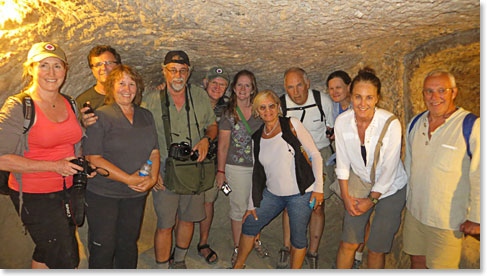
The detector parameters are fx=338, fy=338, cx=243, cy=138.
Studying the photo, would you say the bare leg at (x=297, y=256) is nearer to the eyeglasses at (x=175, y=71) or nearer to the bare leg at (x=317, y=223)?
the bare leg at (x=317, y=223)

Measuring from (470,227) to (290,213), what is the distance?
1263 millimetres

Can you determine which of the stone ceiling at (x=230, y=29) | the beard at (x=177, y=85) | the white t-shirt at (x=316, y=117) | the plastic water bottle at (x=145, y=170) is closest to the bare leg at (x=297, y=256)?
the white t-shirt at (x=316, y=117)

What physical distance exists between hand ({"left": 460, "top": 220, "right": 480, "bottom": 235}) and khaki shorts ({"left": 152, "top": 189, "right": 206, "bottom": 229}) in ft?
6.74

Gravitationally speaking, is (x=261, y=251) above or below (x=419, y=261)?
below

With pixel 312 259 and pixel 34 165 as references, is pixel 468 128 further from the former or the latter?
pixel 34 165

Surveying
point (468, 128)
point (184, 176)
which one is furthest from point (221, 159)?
point (468, 128)

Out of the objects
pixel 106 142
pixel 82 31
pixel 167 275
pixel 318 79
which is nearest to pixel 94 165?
pixel 106 142

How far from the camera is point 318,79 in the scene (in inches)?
169

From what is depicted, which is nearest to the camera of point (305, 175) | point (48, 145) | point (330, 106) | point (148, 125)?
point (48, 145)

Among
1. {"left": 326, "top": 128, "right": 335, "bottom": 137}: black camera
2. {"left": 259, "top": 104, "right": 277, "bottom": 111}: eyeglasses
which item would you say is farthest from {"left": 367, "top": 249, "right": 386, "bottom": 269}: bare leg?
{"left": 259, "top": 104, "right": 277, "bottom": 111}: eyeglasses

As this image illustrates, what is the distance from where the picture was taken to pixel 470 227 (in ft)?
7.37

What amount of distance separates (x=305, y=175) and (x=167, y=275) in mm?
1287

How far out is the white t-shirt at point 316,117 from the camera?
330cm

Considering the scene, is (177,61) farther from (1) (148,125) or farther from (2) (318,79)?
(2) (318,79)
